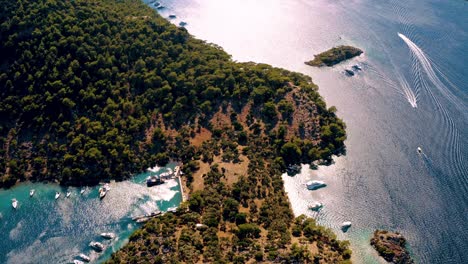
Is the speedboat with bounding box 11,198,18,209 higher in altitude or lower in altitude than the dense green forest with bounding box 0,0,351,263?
lower

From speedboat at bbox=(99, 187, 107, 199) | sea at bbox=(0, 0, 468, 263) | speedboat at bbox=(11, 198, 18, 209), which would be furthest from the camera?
speedboat at bbox=(99, 187, 107, 199)

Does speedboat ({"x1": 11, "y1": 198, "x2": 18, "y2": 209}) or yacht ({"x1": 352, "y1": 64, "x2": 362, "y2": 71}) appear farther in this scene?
yacht ({"x1": 352, "y1": 64, "x2": 362, "y2": 71})

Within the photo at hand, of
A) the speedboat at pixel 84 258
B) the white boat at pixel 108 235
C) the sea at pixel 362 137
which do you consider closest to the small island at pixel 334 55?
the sea at pixel 362 137

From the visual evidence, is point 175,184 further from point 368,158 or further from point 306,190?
point 368,158

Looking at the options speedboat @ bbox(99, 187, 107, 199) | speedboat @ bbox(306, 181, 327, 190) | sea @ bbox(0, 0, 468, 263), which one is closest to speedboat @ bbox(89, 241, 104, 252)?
sea @ bbox(0, 0, 468, 263)

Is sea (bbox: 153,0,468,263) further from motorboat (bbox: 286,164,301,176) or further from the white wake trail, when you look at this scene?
motorboat (bbox: 286,164,301,176)

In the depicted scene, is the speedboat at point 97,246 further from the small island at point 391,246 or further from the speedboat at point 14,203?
the small island at point 391,246

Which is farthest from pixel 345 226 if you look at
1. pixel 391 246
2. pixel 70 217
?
pixel 70 217
